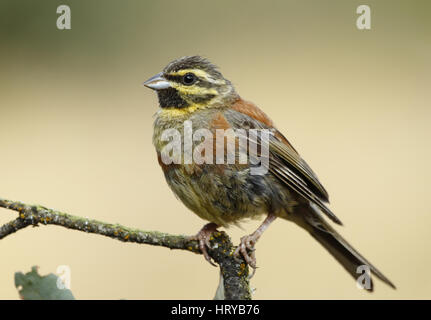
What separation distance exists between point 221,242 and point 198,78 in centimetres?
152

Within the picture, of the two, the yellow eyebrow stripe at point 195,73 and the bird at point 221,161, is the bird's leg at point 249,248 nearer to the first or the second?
the bird at point 221,161

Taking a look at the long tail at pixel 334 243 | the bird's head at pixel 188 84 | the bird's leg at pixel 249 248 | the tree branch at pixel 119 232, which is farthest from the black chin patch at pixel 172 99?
the tree branch at pixel 119 232

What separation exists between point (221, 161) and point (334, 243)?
1.46 metres

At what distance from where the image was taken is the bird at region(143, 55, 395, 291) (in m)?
3.88

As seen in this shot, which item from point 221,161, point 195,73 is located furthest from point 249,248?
point 195,73

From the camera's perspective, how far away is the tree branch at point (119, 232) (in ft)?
8.24

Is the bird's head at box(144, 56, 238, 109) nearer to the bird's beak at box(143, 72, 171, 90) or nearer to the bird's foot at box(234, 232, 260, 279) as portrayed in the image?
the bird's beak at box(143, 72, 171, 90)

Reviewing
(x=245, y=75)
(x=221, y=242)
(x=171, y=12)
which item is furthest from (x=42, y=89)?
(x=221, y=242)

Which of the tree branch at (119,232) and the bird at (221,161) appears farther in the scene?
the bird at (221,161)

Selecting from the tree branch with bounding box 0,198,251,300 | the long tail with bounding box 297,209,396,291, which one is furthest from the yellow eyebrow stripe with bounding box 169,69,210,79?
the tree branch with bounding box 0,198,251,300

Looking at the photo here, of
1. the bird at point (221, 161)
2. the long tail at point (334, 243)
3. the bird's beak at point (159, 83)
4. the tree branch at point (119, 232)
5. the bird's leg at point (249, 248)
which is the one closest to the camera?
the tree branch at point (119, 232)

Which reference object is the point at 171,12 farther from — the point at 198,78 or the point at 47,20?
the point at 198,78

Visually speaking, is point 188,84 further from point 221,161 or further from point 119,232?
point 119,232

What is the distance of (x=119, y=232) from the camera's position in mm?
2680
